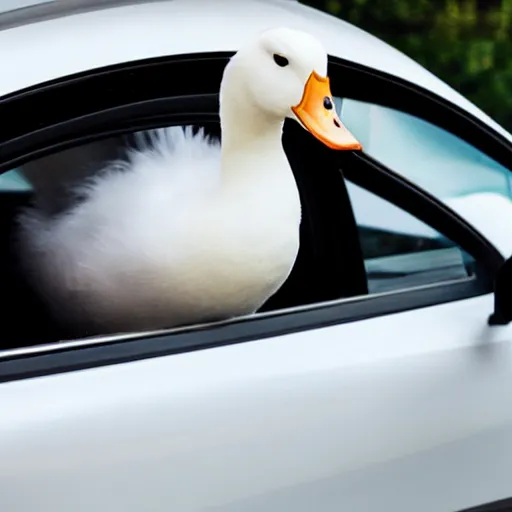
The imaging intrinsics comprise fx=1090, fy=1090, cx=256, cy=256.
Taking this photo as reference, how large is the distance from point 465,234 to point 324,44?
45 centimetres

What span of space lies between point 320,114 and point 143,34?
11.7 inches

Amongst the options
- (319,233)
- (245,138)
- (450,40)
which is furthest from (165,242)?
(450,40)

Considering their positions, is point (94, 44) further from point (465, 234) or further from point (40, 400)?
point (465, 234)

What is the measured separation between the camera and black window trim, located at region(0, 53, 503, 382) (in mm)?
1490

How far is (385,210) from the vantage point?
2168 millimetres

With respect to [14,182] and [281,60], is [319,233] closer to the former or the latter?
[281,60]

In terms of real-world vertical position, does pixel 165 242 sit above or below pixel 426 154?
below

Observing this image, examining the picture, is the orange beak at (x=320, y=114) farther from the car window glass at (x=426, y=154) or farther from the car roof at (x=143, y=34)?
the car window glass at (x=426, y=154)

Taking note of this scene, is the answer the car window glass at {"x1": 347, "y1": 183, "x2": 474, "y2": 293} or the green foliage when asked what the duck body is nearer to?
the car window glass at {"x1": 347, "y1": 183, "x2": 474, "y2": 293}

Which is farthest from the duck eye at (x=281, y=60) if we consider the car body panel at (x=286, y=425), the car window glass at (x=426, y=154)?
the car body panel at (x=286, y=425)

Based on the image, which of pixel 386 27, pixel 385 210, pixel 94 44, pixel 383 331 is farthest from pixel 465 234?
pixel 386 27

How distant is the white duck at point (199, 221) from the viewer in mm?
1628

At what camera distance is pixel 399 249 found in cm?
227

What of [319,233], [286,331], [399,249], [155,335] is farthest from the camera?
[399,249]
